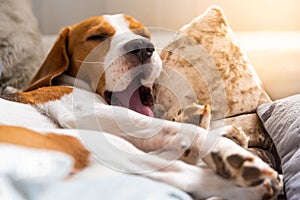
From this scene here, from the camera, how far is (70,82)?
1376 mm

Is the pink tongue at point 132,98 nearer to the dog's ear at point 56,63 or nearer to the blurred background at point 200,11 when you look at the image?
the dog's ear at point 56,63

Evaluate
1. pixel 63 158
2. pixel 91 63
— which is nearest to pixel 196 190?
pixel 63 158

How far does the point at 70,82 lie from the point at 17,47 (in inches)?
19.0

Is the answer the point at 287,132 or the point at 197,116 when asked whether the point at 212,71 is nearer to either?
the point at 287,132

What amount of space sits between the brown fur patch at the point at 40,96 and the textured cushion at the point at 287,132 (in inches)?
21.2

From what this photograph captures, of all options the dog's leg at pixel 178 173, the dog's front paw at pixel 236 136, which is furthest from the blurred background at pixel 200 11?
the dog's leg at pixel 178 173

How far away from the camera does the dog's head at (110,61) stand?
125 centimetres

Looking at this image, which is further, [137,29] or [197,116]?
[137,29]

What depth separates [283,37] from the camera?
189 cm

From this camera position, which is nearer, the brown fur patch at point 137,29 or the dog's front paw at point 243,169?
the dog's front paw at point 243,169

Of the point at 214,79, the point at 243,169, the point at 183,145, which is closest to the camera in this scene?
the point at 243,169

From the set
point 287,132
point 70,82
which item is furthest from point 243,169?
point 70,82

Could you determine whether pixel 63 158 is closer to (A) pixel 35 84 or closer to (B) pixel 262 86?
(A) pixel 35 84

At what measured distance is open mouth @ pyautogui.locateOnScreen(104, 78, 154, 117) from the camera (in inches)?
49.3
